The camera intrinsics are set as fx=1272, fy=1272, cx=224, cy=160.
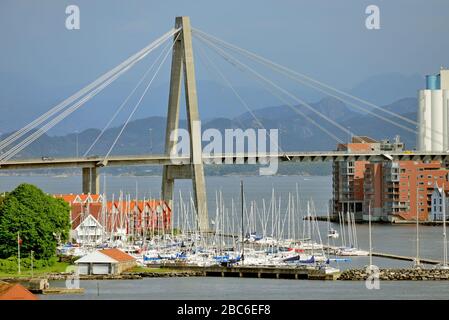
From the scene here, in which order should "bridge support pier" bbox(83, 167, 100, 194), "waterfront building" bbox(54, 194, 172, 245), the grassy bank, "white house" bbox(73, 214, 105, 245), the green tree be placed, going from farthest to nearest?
"bridge support pier" bbox(83, 167, 100, 194), "waterfront building" bbox(54, 194, 172, 245), "white house" bbox(73, 214, 105, 245), the green tree, the grassy bank

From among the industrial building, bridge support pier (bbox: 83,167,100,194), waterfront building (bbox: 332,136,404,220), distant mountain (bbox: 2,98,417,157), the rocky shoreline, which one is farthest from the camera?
distant mountain (bbox: 2,98,417,157)

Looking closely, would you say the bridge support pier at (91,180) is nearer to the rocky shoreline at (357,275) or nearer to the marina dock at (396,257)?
the marina dock at (396,257)

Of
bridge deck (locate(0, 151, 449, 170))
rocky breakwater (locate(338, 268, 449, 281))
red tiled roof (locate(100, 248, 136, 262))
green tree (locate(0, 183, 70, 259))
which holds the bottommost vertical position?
rocky breakwater (locate(338, 268, 449, 281))

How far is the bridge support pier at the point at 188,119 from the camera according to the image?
24.9 m

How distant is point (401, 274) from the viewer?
15680mm

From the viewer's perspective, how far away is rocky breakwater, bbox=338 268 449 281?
15.4 m

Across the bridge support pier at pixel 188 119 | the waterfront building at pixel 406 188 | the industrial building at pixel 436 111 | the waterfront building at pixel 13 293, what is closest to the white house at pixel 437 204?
the waterfront building at pixel 406 188

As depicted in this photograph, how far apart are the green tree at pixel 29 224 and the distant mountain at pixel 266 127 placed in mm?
87369

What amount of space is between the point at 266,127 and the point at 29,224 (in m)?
121

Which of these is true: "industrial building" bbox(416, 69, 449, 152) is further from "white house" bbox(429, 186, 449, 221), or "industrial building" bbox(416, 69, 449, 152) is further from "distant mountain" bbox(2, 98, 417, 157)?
"distant mountain" bbox(2, 98, 417, 157)

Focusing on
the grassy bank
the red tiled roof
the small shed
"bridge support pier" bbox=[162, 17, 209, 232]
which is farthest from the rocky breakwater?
"bridge support pier" bbox=[162, 17, 209, 232]

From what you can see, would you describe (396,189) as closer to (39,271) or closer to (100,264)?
(100,264)

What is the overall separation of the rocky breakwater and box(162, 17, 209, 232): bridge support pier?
851 centimetres
